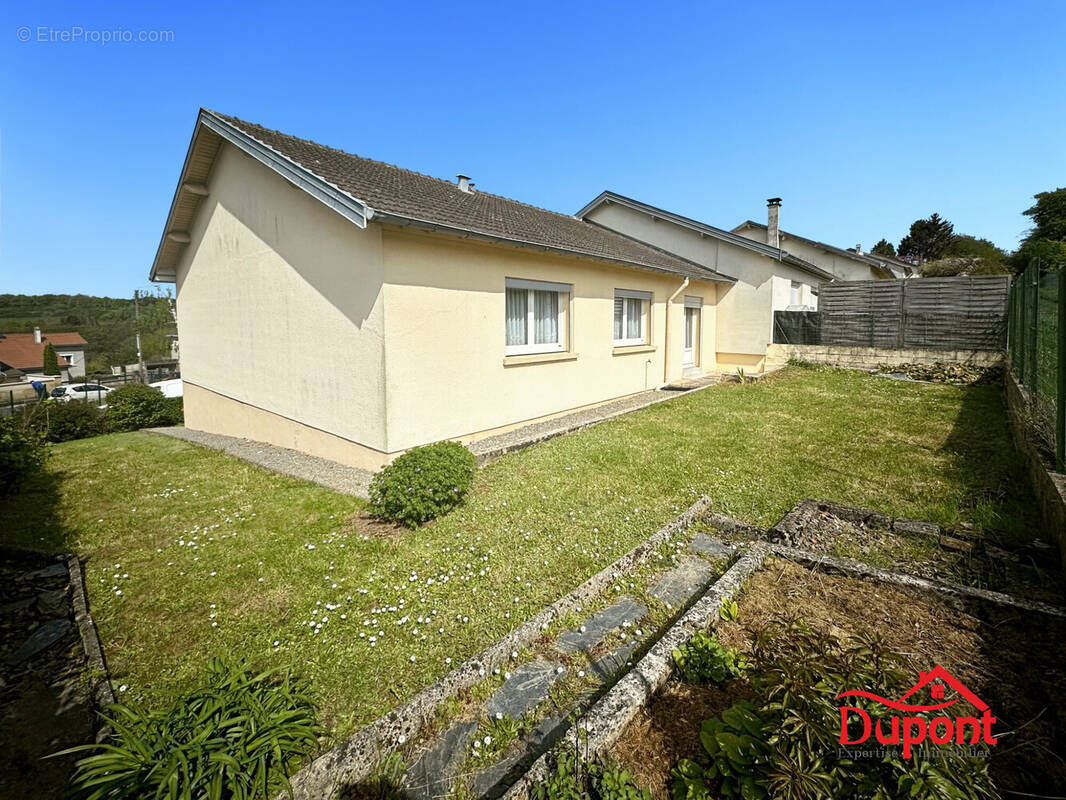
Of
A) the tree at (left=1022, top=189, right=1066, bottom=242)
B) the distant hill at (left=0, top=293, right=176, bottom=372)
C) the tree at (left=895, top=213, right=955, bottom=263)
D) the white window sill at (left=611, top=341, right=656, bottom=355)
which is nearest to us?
the white window sill at (left=611, top=341, right=656, bottom=355)

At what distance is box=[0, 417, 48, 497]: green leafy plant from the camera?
22.4ft

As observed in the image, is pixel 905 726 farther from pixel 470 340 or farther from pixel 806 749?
pixel 470 340

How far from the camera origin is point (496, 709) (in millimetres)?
2895

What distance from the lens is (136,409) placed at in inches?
653

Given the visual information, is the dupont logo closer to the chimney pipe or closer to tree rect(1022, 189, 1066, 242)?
the chimney pipe

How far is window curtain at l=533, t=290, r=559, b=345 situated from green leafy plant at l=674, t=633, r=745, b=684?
8.16 meters

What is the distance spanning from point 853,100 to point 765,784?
563 inches

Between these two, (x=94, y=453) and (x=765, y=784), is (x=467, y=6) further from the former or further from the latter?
(x=765, y=784)

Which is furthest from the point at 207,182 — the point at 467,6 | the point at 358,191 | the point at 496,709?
the point at 496,709

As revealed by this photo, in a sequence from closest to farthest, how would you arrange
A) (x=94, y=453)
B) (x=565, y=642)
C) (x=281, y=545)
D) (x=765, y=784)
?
(x=765, y=784), (x=565, y=642), (x=281, y=545), (x=94, y=453)

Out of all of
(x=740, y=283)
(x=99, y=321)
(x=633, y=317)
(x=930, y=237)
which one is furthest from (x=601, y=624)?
(x=99, y=321)

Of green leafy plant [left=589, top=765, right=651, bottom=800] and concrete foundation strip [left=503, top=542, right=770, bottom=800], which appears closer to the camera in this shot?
green leafy plant [left=589, top=765, right=651, bottom=800]

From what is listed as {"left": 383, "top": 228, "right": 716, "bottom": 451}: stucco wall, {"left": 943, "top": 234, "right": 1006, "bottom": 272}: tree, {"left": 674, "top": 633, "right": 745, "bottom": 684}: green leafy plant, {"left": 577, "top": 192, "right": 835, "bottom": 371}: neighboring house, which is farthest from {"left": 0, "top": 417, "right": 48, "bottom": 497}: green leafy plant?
{"left": 943, "top": 234, "right": 1006, "bottom": 272}: tree

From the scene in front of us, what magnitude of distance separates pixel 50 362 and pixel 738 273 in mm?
80465
